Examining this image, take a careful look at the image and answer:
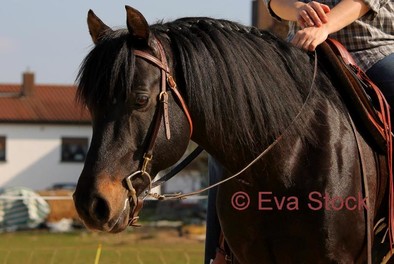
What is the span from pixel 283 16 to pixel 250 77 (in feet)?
2.81

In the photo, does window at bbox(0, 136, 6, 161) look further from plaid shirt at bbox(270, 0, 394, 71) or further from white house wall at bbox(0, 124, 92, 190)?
plaid shirt at bbox(270, 0, 394, 71)

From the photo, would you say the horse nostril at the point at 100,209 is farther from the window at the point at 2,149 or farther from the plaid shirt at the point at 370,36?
the window at the point at 2,149

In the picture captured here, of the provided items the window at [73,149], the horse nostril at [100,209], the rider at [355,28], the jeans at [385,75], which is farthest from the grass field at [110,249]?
the window at [73,149]

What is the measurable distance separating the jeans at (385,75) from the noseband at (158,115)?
117 centimetres

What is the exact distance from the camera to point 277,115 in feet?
12.7

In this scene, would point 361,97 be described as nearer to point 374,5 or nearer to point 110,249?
point 374,5

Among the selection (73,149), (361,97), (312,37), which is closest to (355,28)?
(312,37)

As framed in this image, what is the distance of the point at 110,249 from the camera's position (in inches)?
621

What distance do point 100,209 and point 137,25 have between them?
0.76 metres

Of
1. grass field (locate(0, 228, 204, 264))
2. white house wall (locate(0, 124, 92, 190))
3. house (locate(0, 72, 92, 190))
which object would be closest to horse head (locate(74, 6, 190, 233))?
grass field (locate(0, 228, 204, 264))

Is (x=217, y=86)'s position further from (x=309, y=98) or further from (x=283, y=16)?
(x=283, y=16)

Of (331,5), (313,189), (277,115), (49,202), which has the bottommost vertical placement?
(49,202)

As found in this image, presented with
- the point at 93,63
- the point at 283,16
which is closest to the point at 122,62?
the point at 93,63

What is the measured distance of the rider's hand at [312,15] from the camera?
4.17m
